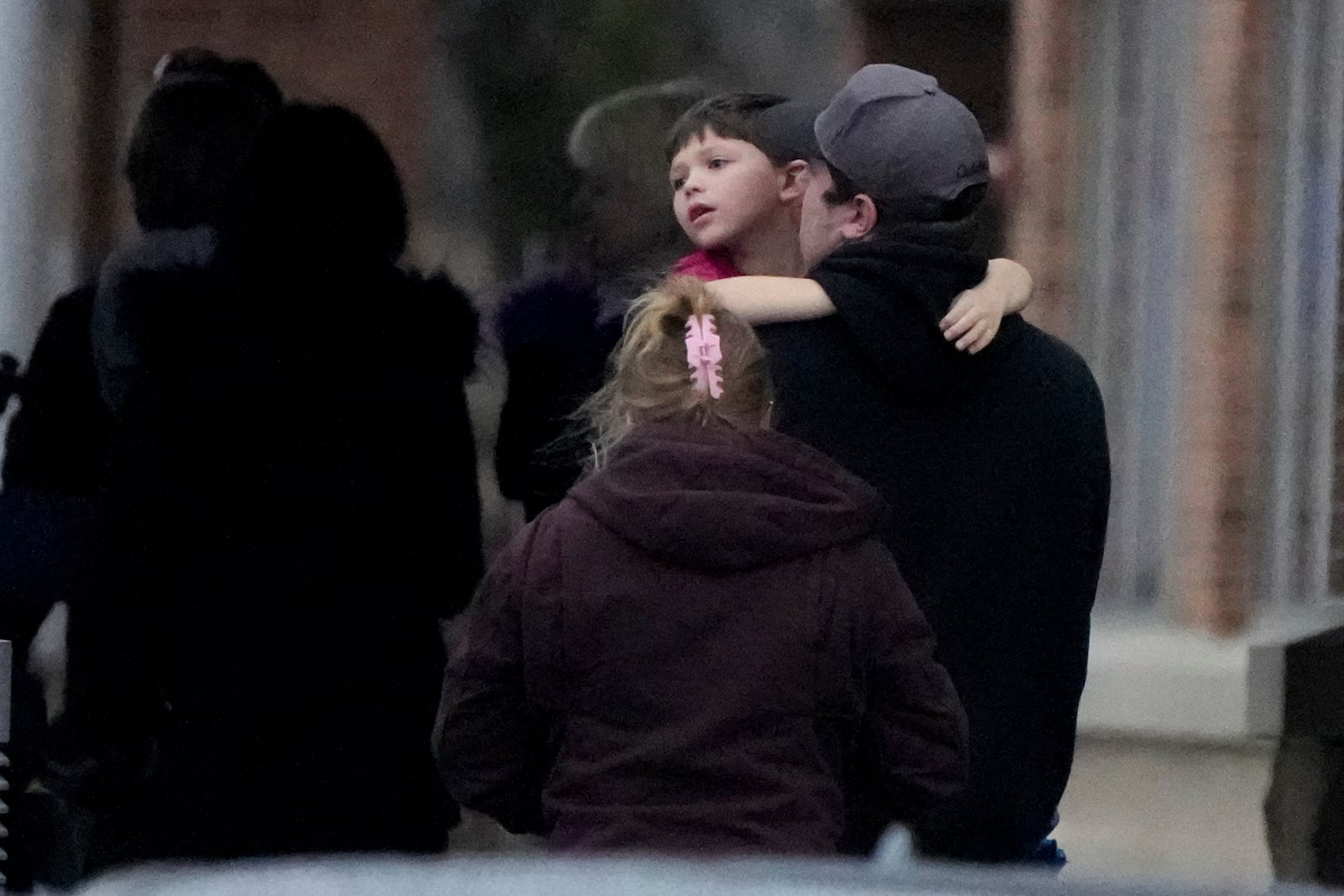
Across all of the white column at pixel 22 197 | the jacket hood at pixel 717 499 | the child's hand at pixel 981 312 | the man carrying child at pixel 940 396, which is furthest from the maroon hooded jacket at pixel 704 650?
the white column at pixel 22 197

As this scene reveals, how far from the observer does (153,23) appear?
3145mm

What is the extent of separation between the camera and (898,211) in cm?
271

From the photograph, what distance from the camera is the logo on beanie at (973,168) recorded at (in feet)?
8.98

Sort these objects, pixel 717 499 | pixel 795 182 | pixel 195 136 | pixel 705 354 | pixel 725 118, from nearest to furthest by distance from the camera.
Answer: pixel 717 499, pixel 705 354, pixel 795 182, pixel 725 118, pixel 195 136

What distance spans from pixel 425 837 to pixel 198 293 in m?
0.84

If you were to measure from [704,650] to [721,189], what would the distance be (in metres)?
0.78

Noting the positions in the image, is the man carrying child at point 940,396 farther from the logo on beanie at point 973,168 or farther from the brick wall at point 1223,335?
the brick wall at point 1223,335

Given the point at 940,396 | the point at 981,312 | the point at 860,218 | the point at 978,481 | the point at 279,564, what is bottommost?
Result: the point at 279,564

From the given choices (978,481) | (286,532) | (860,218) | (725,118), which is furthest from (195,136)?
(978,481)

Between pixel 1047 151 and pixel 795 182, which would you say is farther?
pixel 1047 151

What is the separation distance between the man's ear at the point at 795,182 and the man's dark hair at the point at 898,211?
3 centimetres

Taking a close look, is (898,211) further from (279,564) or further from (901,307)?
(279,564)

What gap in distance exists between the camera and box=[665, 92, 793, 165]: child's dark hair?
2.93 metres

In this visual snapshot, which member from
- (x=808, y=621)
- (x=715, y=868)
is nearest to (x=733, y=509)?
(x=808, y=621)
